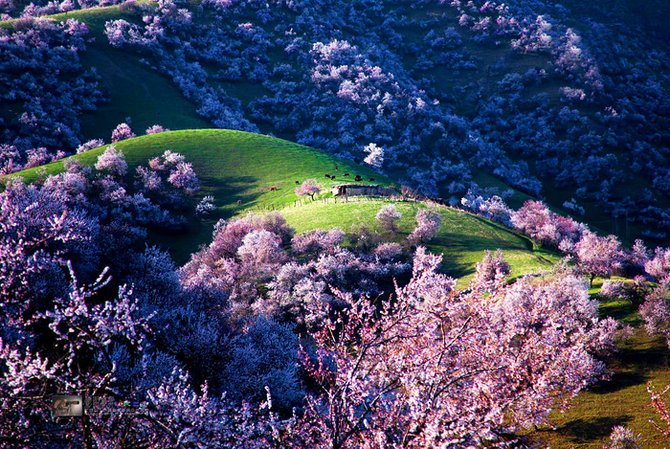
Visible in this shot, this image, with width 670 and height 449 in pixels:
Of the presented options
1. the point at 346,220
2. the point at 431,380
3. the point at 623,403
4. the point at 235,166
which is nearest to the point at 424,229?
the point at 346,220

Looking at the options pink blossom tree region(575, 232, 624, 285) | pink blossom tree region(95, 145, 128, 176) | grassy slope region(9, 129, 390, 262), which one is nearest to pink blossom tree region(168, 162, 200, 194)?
grassy slope region(9, 129, 390, 262)

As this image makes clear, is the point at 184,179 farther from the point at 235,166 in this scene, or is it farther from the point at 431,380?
the point at 431,380

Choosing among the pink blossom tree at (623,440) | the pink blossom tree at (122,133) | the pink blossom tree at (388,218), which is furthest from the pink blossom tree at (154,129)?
the pink blossom tree at (623,440)

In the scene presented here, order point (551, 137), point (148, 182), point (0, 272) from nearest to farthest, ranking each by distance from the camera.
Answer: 1. point (0, 272)
2. point (148, 182)
3. point (551, 137)

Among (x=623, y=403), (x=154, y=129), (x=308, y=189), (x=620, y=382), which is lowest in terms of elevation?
(x=620, y=382)

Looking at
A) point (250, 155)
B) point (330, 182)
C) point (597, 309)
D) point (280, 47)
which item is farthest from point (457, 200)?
point (280, 47)

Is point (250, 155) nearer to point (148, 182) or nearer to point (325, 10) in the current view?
point (148, 182)

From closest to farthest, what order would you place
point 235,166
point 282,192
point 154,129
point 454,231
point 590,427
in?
point 590,427
point 454,231
point 282,192
point 235,166
point 154,129

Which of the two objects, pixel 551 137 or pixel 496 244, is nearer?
pixel 496 244

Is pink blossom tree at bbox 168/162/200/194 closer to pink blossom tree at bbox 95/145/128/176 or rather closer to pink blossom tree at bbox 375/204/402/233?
pink blossom tree at bbox 95/145/128/176
